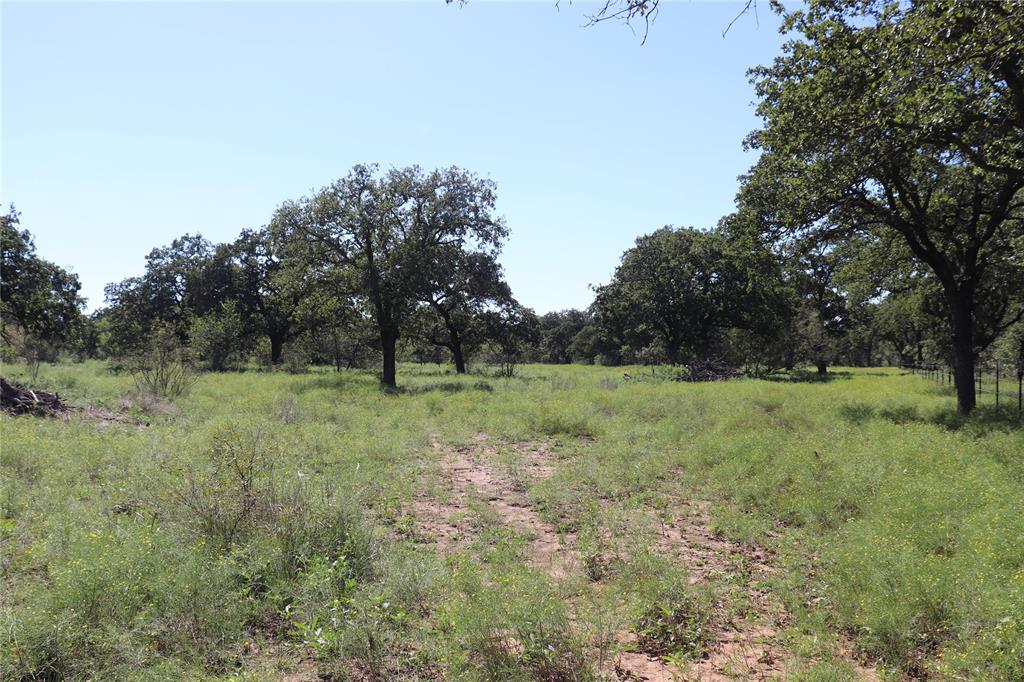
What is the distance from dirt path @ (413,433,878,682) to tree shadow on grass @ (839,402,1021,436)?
7.68 meters

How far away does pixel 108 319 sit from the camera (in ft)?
143

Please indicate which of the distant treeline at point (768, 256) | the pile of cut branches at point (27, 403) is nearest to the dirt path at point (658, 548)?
the distant treeline at point (768, 256)

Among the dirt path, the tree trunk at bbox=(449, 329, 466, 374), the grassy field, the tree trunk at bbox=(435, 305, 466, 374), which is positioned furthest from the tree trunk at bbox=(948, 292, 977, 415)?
Result: the tree trunk at bbox=(449, 329, 466, 374)

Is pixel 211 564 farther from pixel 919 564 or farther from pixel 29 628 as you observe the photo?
pixel 919 564

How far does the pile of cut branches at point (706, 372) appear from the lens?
91.9 ft

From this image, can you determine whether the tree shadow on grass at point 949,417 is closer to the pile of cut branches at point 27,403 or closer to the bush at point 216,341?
the pile of cut branches at point 27,403

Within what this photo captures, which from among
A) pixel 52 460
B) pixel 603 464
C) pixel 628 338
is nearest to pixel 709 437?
pixel 603 464

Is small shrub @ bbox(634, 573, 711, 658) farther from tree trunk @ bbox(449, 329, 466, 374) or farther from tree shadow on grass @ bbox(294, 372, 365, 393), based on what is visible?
tree trunk @ bbox(449, 329, 466, 374)

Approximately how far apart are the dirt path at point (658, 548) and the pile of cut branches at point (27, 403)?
30.8 ft

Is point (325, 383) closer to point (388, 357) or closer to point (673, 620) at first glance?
point (388, 357)

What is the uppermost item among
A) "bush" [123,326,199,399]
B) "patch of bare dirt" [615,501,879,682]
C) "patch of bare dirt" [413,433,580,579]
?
"bush" [123,326,199,399]

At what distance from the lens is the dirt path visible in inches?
151

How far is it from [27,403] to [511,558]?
1309cm

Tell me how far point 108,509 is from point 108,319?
47590mm
